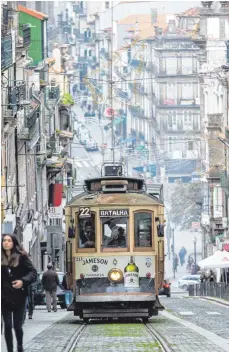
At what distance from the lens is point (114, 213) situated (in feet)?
116

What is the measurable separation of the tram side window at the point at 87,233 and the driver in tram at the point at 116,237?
306 mm

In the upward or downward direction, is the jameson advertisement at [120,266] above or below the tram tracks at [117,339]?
above

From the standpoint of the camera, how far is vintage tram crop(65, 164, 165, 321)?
35344 mm

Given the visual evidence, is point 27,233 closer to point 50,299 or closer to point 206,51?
point 50,299

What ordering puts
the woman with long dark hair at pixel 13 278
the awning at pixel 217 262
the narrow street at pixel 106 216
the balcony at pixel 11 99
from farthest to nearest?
the awning at pixel 217 262, the balcony at pixel 11 99, the narrow street at pixel 106 216, the woman with long dark hair at pixel 13 278

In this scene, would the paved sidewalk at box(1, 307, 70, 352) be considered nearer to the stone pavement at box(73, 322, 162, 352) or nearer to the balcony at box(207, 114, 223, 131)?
the stone pavement at box(73, 322, 162, 352)

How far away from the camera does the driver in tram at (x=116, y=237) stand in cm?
3541

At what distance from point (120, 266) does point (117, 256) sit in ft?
0.77

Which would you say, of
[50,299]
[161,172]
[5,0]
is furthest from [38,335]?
[161,172]

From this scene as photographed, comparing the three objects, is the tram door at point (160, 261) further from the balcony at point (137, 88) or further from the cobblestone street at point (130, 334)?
the balcony at point (137, 88)

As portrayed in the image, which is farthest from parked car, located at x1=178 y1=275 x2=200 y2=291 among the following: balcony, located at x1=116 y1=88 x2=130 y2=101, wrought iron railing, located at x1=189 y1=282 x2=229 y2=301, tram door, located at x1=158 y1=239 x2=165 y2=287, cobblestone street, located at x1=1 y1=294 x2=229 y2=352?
balcony, located at x1=116 y1=88 x2=130 y2=101

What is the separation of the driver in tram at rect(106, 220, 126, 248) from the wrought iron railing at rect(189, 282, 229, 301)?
71.6 feet

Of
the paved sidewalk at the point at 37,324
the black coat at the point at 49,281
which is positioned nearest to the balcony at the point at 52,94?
the black coat at the point at 49,281

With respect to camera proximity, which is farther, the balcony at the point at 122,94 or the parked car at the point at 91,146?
the balcony at the point at 122,94
